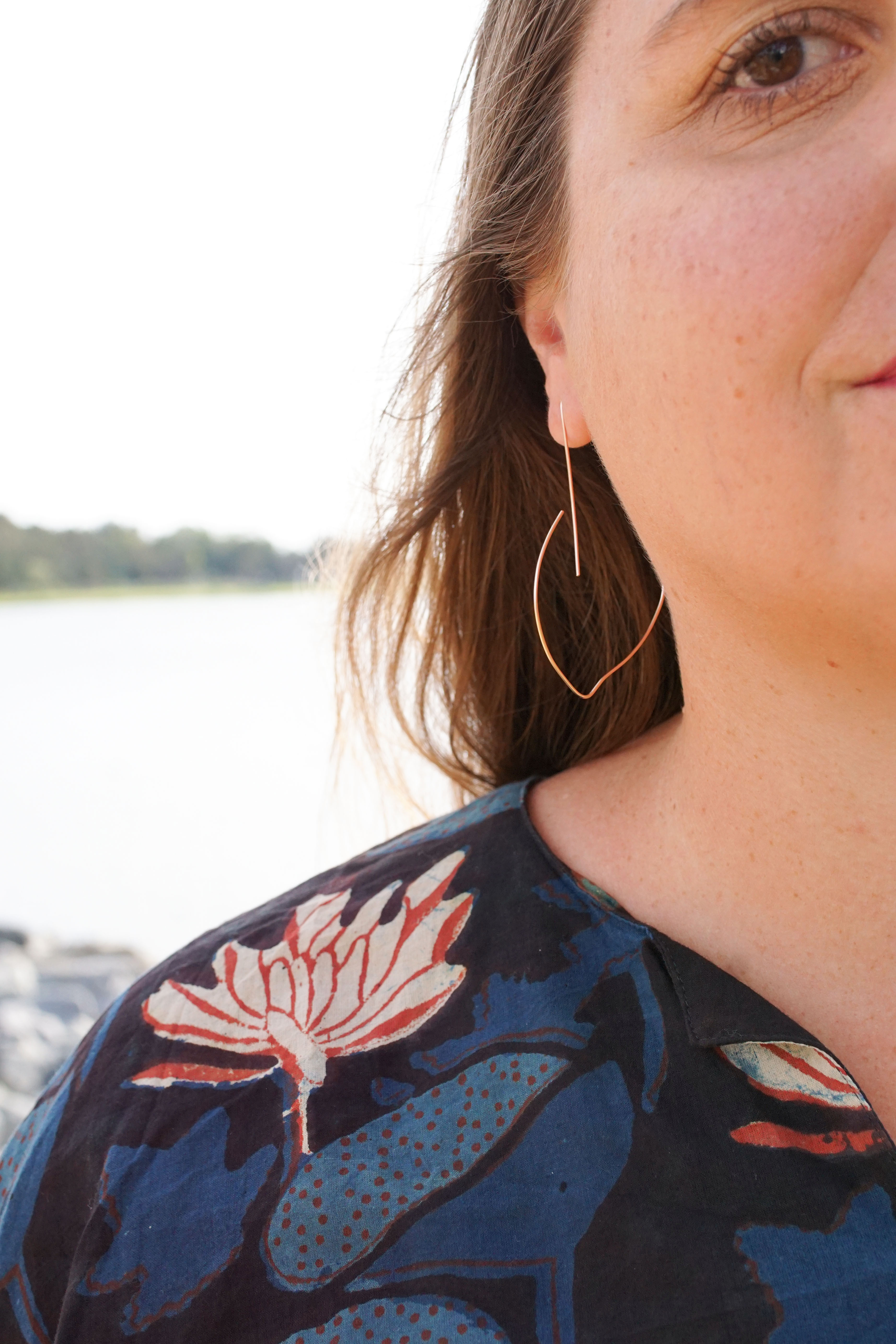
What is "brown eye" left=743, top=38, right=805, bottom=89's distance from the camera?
81cm

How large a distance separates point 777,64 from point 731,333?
0.24 m

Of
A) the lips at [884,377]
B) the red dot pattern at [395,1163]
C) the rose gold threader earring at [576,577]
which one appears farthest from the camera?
the rose gold threader earring at [576,577]

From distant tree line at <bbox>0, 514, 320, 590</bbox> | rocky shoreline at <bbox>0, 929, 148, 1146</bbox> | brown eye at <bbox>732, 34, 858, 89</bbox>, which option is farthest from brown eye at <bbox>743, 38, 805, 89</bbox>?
distant tree line at <bbox>0, 514, 320, 590</bbox>

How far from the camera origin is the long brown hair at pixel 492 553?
1188mm

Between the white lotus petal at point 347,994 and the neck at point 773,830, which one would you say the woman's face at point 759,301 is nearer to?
the neck at point 773,830

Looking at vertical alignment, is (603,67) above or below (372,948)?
above

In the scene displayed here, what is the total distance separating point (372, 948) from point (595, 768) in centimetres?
34

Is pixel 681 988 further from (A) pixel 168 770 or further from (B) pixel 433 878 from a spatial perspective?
(A) pixel 168 770

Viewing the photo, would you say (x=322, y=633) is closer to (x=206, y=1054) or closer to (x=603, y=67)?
(x=206, y=1054)

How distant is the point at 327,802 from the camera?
1705mm

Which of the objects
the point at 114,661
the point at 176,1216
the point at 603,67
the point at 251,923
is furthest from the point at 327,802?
the point at 114,661

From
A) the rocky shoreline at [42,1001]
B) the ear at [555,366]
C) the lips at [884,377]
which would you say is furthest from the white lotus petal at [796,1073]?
the rocky shoreline at [42,1001]

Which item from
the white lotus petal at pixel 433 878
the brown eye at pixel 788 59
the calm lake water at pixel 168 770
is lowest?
the calm lake water at pixel 168 770

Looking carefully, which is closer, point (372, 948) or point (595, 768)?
point (372, 948)
